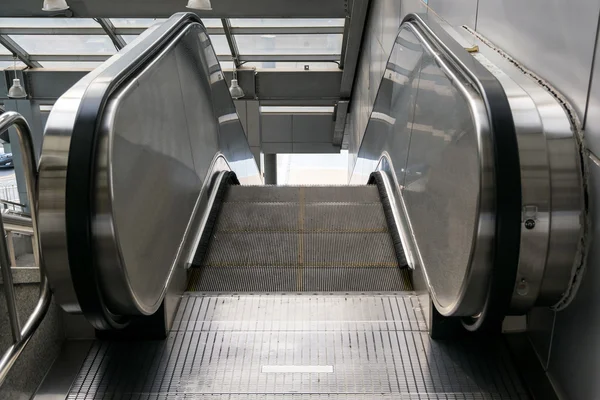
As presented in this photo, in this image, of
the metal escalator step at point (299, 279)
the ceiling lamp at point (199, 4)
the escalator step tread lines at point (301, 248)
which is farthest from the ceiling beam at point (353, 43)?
the metal escalator step at point (299, 279)

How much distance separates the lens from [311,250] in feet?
14.2

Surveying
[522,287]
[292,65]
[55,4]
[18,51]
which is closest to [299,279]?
[522,287]

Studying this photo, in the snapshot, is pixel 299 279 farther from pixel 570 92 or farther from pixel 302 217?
pixel 570 92

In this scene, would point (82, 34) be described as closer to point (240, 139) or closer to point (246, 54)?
point (246, 54)

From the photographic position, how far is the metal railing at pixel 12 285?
2436 millimetres

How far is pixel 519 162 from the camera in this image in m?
2.25

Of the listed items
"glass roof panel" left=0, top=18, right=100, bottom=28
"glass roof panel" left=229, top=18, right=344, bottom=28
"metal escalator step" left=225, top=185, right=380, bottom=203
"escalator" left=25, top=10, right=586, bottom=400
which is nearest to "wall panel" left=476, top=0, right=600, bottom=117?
"escalator" left=25, top=10, right=586, bottom=400

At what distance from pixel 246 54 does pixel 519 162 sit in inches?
557

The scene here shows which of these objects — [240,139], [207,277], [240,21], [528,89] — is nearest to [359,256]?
[207,277]

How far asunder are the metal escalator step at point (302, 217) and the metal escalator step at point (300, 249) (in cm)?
16

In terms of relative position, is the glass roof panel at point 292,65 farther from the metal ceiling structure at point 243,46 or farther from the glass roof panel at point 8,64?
the glass roof panel at point 8,64

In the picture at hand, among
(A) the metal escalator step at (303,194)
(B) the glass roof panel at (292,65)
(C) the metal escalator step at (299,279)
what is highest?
(C) the metal escalator step at (299,279)

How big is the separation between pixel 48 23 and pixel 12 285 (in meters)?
12.4

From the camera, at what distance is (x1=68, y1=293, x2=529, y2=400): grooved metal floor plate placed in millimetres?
2803
